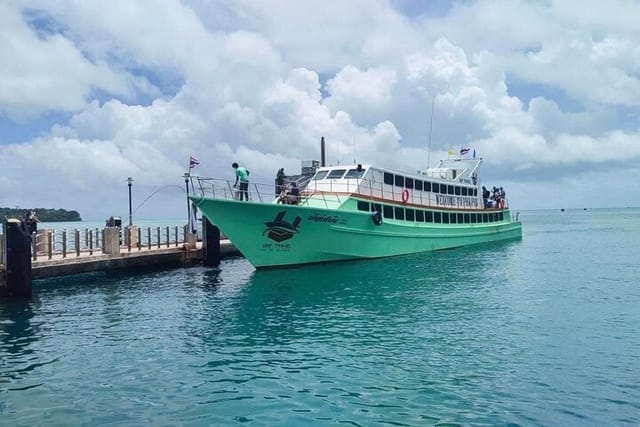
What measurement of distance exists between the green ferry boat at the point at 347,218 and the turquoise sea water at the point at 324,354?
3.85 meters

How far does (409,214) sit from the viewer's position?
34.4 m

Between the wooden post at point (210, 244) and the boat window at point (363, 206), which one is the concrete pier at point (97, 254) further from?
the boat window at point (363, 206)

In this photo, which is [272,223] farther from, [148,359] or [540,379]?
[540,379]

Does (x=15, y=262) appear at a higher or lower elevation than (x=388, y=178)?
lower

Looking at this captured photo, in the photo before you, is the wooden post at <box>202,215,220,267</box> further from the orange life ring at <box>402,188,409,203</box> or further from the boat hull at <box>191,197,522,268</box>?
the orange life ring at <box>402,188,409,203</box>

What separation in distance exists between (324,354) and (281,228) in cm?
1475

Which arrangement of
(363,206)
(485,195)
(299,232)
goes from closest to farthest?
(299,232) < (363,206) < (485,195)

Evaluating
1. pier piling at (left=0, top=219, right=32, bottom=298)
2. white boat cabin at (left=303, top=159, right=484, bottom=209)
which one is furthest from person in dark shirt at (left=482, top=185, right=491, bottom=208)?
pier piling at (left=0, top=219, right=32, bottom=298)

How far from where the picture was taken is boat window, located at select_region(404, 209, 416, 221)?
111 ft

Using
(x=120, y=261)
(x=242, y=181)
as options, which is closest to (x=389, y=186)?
(x=242, y=181)

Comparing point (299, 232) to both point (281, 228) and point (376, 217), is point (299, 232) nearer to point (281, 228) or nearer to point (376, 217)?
point (281, 228)

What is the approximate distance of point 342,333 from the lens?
13.9 metres

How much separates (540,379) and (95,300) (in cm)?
1523

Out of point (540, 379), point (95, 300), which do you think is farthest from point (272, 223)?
point (540, 379)
